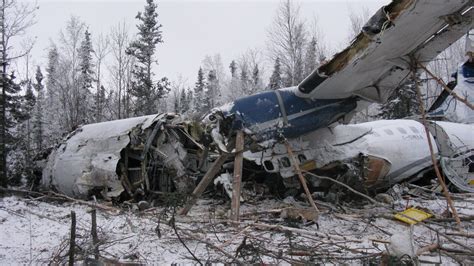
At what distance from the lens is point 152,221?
6738 mm

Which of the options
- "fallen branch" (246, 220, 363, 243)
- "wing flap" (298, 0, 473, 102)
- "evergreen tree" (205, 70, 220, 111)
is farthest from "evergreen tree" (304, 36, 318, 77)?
"fallen branch" (246, 220, 363, 243)

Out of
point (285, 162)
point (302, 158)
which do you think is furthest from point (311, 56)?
point (285, 162)

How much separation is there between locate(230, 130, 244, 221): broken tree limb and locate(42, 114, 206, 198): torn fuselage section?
113 inches

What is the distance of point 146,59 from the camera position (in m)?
32.4

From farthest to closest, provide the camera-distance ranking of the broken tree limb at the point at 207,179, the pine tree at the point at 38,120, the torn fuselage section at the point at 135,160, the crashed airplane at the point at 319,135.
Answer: the pine tree at the point at 38,120 < the torn fuselage section at the point at 135,160 < the broken tree limb at the point at 207,179 < the crashed airplane at the point at 319,135

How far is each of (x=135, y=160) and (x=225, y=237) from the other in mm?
5618

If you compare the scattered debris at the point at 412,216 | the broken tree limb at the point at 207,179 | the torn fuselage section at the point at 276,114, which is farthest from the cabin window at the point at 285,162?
the scattered debris at the point at 412,216

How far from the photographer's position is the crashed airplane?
624 centimetres

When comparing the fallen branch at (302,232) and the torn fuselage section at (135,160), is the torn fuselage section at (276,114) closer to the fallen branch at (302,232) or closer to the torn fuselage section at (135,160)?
the fallen branch at (302,232)

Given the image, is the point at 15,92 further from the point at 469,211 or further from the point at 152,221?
the point at 469,211

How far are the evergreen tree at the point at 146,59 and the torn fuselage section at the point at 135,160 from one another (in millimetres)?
18418

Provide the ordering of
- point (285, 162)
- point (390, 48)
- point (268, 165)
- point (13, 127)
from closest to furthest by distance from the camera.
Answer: point (390, 48), point (285, 162), point (268, 165), point (13, 127)

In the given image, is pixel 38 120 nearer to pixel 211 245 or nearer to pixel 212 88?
pixel 212 88

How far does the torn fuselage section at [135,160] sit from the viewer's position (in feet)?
32.2
